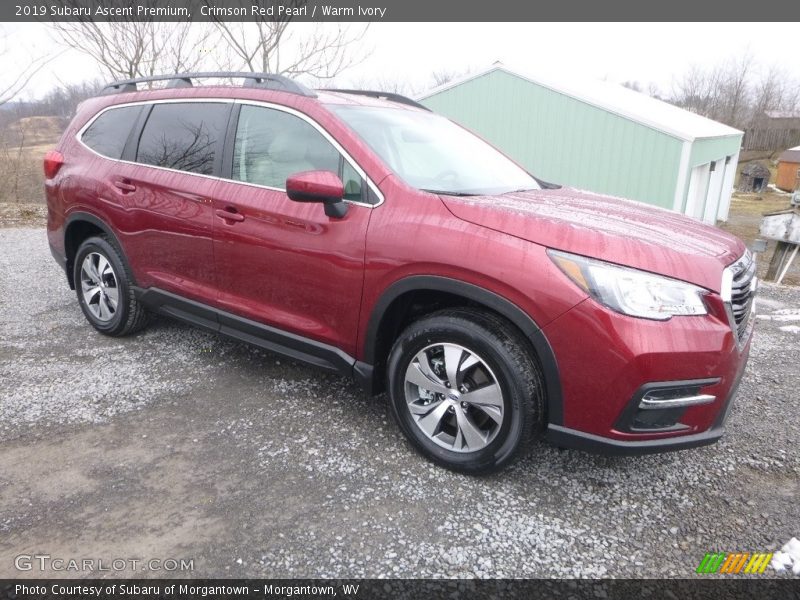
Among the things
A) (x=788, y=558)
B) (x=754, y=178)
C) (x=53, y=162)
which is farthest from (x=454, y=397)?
(x=754, y=178)

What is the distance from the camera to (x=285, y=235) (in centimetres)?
302

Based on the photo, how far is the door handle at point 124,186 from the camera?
381 centimetres

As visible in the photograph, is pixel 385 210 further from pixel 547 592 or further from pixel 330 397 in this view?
pixel 547 592

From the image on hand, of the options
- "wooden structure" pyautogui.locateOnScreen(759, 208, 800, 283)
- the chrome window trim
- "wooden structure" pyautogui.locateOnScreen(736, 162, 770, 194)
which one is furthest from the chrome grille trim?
"wooden structure" pyautogui.locateOnScreen(736, 162, 770, 194)

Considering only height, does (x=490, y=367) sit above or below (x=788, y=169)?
below

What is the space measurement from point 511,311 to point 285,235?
1347mm

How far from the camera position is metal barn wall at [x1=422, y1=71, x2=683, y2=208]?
1309 centimetres

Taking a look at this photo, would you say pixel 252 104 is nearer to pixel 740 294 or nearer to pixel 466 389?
pixel 466 389

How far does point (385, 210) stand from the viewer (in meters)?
2.73

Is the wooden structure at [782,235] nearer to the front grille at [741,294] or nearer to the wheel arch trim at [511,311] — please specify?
the front grille at [741,294]

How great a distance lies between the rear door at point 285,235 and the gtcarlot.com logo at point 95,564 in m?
1.28

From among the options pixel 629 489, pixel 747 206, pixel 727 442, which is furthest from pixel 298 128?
pixel 747 206

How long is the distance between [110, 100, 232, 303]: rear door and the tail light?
80cm

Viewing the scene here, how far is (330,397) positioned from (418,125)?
184cm
